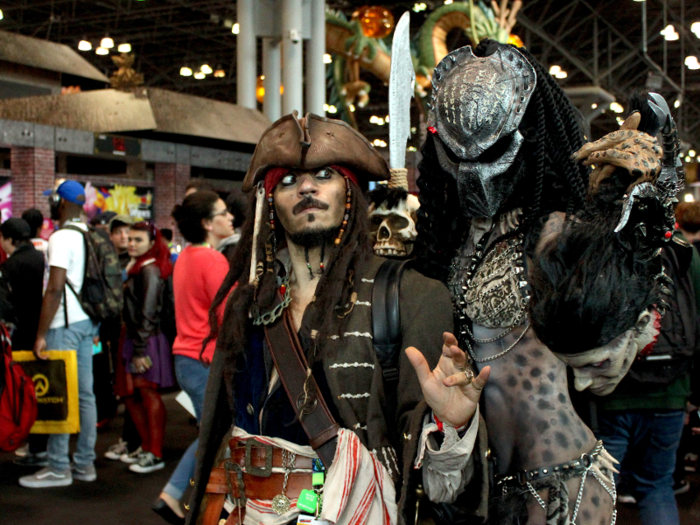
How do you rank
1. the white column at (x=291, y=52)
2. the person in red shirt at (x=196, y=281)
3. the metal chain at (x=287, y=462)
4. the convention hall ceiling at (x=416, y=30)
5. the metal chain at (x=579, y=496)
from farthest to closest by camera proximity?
Answer: the convention hall ceiling at (x=416, y=30), the white column at (x=291, y=52), the person in red shirt at (x=196, y=281), the metal chain at (x=287, y=462), the metal chain at (x=579, y=496)

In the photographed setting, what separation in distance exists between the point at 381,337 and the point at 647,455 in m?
1.65

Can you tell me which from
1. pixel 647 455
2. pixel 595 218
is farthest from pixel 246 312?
pixel 647 455

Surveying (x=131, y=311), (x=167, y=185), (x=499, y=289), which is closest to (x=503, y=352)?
(x=499, y=289)

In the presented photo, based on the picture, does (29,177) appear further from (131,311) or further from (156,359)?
(156,359)

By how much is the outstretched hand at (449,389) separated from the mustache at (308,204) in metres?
0.60

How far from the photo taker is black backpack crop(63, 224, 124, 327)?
494 cm

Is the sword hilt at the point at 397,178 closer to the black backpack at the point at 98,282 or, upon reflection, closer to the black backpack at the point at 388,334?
the black backpack at the point at 388,334

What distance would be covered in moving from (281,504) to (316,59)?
10246 mm

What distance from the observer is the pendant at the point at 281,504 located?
188 cm

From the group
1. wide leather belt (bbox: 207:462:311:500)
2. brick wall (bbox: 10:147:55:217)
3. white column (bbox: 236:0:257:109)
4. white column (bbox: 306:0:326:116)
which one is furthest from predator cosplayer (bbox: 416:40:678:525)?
white column (bbox: 236:0:257:109)

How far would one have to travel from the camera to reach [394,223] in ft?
7.95

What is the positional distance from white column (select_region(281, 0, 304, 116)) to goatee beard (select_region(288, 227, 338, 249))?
9.09 m

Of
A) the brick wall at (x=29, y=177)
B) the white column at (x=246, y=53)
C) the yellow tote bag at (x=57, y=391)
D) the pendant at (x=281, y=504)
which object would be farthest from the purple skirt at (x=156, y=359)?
the white column at (x=246, y=53)

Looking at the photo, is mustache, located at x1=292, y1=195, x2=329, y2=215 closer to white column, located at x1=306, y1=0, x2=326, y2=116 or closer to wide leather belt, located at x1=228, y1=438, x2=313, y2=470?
wide leather belt, located at x1=228, y1=438, x2=313, y2=470
